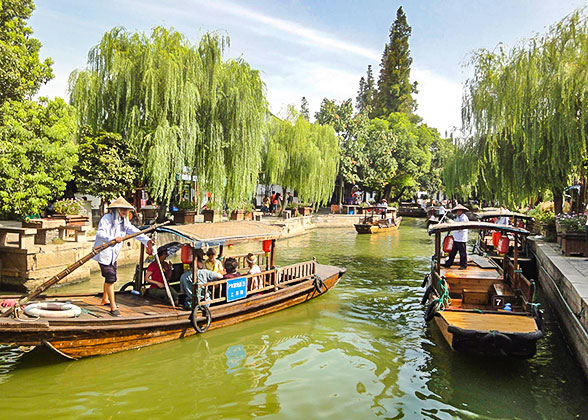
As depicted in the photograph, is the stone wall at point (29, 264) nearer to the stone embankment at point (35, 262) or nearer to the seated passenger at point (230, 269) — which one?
the stone embankment at point (35, 262)

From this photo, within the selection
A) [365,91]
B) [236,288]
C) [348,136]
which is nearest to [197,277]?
[236,288]

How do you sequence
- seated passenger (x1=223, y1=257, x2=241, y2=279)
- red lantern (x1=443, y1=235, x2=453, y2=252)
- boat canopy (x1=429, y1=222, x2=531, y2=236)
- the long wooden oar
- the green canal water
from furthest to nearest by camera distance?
red lantern (x1=443, y1=235, x2=453, y2=252) → seated passenger (x1=223, y1=257, x2=241, y2=279) → boat canopy (x1=429, y1=222, x2=531, y2=236) → the long wooden oar → the green canal water

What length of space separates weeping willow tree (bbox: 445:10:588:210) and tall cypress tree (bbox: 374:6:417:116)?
4074 centimetres

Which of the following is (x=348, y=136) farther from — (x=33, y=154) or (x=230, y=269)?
(x=230, y=269)

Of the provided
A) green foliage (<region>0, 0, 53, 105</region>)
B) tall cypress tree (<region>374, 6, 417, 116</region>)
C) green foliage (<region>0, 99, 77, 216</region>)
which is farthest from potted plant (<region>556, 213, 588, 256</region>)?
tall cypress tree (<region>374, 6, 417, 116</region>)

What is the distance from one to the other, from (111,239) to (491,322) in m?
6.13

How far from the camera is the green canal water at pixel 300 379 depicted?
17.4ft

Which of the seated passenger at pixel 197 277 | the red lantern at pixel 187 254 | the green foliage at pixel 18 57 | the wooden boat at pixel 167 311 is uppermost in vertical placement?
the green foliage at pixel 18 57

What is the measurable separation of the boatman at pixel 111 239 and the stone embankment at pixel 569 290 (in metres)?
6.86

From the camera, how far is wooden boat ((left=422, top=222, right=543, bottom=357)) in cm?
616

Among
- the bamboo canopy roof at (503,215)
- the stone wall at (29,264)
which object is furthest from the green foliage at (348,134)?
the stone wall at (29,264)

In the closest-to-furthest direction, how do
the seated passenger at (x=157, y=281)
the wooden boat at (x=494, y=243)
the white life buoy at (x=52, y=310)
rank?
1. the white life buoy at (x=52, y=310)
2. the seated passenger at (x=157, y=281)
3. the wooden boat at (x=494, y=243)

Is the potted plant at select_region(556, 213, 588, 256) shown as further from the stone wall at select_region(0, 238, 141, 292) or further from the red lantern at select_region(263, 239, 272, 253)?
the stone wall at select_region(0, 238, 141, 292)

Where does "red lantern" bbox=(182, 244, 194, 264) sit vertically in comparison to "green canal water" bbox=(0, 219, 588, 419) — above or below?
above
